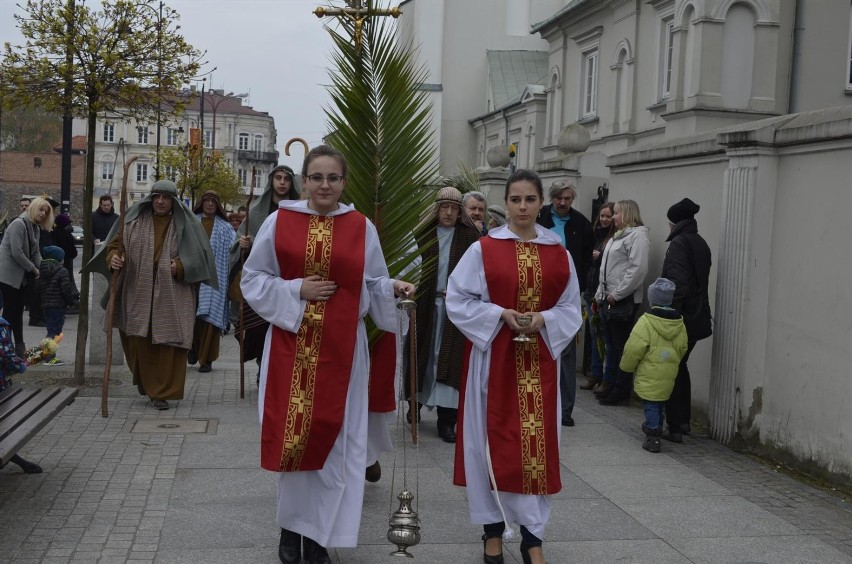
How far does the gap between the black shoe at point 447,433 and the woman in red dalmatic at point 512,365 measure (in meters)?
3.16

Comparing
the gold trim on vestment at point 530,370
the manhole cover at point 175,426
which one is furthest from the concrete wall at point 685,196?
the gold trim on vestment at point 530,370

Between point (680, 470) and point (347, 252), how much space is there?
3534 millimetres

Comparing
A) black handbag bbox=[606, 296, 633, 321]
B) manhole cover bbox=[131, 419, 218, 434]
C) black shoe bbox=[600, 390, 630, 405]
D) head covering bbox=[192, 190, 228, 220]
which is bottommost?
manhole cover bbox=[131, 419, 218, 434]

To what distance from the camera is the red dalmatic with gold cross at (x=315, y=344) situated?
5648 millimetres

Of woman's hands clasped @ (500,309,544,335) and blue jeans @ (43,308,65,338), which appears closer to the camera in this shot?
woman's hands clasped @ (500,309,544,335)

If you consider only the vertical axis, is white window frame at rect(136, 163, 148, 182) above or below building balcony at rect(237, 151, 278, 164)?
below

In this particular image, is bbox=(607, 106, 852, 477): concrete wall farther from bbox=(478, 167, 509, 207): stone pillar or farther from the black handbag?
bbox=(478, 167, 509, 207): stone pillar

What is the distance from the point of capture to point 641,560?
580 cm

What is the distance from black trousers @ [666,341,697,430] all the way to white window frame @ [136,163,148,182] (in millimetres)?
90010

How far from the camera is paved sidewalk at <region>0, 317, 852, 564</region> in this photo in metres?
5.87

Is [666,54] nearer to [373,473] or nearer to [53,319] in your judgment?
[53,319]

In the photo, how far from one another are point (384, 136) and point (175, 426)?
10.7 ft

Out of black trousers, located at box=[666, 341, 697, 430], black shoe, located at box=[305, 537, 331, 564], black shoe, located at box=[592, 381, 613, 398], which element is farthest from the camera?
black shoe, located at box=[592, 381, 613, 398]

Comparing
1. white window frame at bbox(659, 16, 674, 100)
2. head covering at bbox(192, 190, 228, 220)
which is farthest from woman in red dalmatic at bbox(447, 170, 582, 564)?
white window frame at bbox(659, 16, 674, 100)
